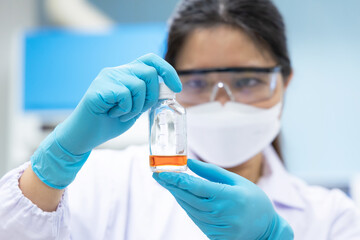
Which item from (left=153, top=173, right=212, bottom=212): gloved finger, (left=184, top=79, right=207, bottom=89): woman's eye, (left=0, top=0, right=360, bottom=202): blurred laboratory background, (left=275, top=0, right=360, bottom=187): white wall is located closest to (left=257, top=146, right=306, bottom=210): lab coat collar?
(left=184, top=79, right=207, bottom=89): woman's eye

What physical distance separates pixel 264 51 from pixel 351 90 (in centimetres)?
246

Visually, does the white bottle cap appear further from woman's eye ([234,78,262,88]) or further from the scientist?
woman's eye ([234,78,262,88])

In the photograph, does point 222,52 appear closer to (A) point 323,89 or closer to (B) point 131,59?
(B) point 131,59

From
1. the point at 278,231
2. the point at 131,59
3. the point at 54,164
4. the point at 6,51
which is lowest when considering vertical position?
the point at 6,51

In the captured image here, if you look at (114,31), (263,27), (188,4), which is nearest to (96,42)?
(114,31)

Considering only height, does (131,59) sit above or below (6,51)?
above

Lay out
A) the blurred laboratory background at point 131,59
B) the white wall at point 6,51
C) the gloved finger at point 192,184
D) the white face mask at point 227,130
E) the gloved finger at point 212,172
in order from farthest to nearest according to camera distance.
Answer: the white wall at point 6,51 → the blurred laboratory background at point 131,59 → the white face mask at point 227,130 → the gloved finger at point 212,172 → the gloved finger at point 192,184

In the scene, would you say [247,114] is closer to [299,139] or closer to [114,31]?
[114,31]

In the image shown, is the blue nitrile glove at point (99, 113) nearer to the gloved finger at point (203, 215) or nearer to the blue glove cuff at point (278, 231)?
the gloved finger at point (203, 215)

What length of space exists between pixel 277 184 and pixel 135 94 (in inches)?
28.2

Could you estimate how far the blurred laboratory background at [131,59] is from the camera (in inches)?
115

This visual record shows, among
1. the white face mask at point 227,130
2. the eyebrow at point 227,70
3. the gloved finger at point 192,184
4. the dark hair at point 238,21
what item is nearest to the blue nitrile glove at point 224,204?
the gloved finger at point 192,184

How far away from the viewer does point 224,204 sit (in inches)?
33.6

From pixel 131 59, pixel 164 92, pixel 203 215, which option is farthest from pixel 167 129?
pixel 131 59
